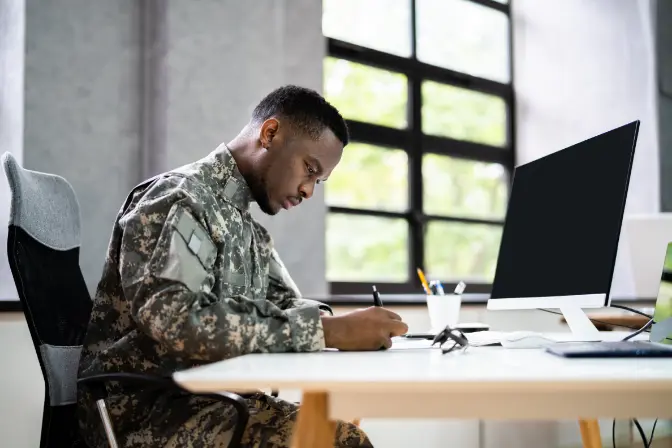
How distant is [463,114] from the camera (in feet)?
12.3

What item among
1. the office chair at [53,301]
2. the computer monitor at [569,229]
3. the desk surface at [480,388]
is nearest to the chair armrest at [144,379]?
the office chair at [53,301]

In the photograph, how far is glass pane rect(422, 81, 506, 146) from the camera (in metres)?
3.57

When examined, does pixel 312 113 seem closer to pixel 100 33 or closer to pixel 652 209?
pixel 100 33

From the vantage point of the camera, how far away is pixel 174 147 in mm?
2238

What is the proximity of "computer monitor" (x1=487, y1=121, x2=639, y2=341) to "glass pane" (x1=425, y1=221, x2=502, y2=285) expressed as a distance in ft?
5.77

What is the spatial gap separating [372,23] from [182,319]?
2534 mm

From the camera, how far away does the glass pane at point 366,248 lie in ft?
10.2

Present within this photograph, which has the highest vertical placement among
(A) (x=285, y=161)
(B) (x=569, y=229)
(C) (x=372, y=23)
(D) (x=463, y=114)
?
(C) (x=372, y=23)

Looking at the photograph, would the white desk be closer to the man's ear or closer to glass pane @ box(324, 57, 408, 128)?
the man's ear

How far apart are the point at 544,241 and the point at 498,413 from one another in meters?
0.82

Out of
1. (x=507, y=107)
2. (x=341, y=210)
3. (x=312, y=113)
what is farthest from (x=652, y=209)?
(x=312, y=113)

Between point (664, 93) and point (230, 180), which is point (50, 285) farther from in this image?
point (664, 93)

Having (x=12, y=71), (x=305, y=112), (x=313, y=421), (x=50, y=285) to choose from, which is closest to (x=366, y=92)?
(x=12, y=71)

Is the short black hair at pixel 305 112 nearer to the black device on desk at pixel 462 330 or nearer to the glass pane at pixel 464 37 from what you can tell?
the black device on desk at pixel 462 330
